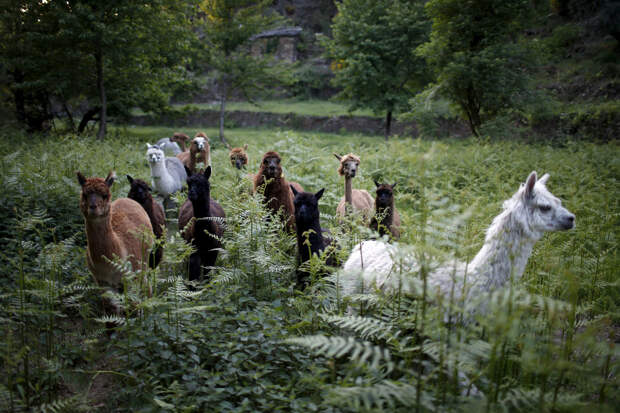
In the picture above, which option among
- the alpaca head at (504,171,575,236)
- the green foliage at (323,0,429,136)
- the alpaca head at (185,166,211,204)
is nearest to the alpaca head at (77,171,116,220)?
the alpaca head at (185,166,211,204)

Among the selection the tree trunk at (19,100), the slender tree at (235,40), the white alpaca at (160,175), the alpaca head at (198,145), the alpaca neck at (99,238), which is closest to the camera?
the alpaca neck at (99,238)

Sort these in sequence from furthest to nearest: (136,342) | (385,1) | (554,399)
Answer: (385,1) < (136,342) < (554,399)

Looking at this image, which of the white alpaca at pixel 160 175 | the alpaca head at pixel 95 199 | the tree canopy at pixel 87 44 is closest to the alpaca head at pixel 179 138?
the tree canopy at pixel 87 44

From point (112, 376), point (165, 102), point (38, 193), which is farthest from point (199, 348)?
point (165, 102)

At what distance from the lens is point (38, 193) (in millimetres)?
6559

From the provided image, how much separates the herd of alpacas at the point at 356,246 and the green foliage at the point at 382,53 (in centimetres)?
1790

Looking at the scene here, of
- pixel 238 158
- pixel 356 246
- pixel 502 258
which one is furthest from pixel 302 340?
pixel 238 158

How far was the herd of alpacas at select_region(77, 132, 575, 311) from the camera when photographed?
3.20 meters

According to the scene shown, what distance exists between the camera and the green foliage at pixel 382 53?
23.5 m

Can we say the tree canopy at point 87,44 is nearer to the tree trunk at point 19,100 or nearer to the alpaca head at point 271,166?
the tree trunk at point 19,100

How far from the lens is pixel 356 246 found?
15.1ft

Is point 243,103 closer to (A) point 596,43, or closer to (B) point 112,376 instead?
(A) point 596,43

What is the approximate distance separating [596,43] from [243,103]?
29.3 metres

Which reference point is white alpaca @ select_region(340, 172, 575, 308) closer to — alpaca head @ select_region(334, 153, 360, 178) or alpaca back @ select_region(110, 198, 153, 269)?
alpaca back @ select_region(110, 198, 153, 269)
